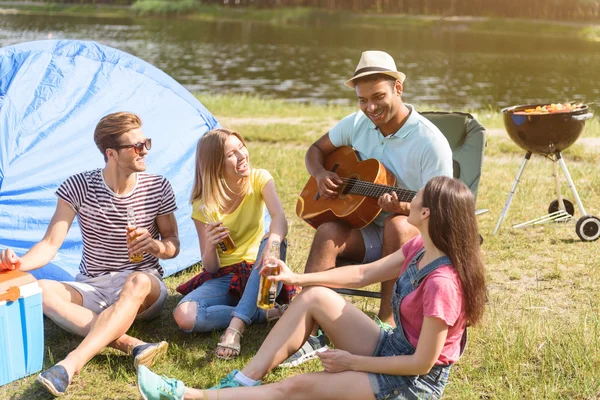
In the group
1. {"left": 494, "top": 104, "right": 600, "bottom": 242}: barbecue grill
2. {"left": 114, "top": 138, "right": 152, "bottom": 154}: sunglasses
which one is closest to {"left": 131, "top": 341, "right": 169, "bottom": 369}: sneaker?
{"left": 114, "top": 138, "right": 152, "bottom": 154}: sunglasses

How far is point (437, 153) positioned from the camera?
377 centimetres

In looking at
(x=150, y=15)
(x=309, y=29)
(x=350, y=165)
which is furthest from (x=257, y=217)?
(x=150, y=15)

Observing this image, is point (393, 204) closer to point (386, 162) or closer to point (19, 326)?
point (386, 162)

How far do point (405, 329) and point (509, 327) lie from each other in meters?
1.09

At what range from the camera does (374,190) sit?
383cm

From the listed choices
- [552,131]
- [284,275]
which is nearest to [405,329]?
[284,275]

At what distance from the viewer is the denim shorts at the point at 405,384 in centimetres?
A: 284

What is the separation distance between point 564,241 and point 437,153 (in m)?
2.13

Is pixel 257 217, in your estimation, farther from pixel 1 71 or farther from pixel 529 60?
pixel 529 60

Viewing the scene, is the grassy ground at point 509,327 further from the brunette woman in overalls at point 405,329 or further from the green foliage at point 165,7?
the green foliage at point 165,7

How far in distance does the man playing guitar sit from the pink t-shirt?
805 mm

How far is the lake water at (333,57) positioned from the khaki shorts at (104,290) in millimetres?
14141

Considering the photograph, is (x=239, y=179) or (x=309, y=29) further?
(x=309, y=29)

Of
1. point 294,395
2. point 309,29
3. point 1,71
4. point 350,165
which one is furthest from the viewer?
point 309,29
